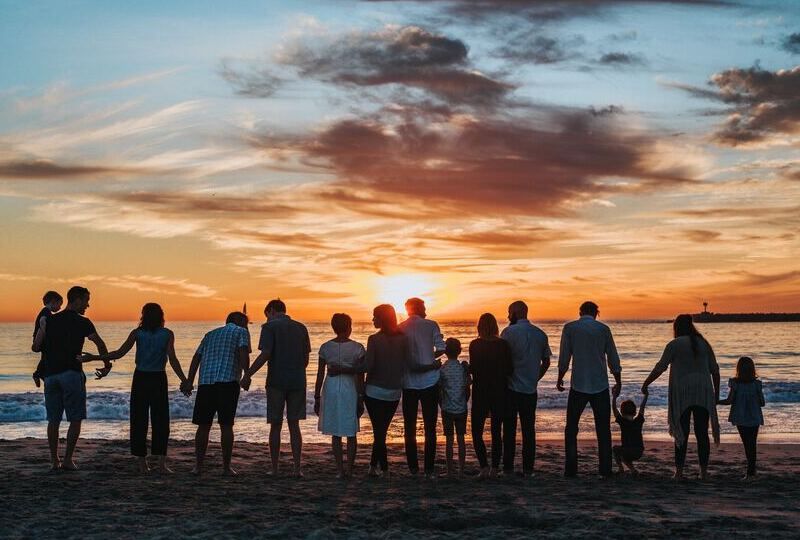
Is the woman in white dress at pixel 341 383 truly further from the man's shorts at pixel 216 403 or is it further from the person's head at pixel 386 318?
the man's shorts at pixel 216 403

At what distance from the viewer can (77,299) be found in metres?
9.98

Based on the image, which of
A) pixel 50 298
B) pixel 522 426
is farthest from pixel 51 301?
pixel 522 426

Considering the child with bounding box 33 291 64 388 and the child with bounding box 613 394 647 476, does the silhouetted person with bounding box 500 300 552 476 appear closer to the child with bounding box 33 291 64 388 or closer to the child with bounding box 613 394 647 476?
the child with bounding box 613 394 647 476

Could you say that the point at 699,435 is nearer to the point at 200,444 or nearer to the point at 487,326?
the point at 487,326

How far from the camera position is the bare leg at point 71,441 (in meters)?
9.94

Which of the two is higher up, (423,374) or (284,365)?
(284,365)

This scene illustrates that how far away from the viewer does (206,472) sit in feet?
34.3

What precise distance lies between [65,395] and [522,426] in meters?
5.41

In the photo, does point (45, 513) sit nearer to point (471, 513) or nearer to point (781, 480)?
point (471, 513)

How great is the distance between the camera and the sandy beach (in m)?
7.01

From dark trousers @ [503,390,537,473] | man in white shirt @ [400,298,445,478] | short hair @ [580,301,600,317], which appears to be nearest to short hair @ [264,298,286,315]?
man in white shirt @ [400,298,445,478]

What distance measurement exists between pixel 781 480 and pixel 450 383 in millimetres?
4126

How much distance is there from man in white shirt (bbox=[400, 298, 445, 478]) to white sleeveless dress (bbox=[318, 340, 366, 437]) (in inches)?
23.9

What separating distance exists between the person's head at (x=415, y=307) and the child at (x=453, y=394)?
48cm
